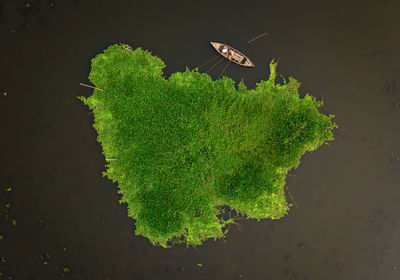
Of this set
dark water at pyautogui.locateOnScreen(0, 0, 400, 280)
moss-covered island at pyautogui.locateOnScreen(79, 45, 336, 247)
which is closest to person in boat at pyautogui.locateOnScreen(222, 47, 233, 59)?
dark water at pyautogui.locateOnScreen(0, 0, 400, 280)

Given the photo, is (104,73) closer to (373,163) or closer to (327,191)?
(327,191)

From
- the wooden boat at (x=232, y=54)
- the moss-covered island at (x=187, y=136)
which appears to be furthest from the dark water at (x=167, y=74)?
the moss-covered island at (x=187, y=136)

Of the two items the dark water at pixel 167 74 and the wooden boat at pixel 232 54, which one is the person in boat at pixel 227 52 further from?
the dark water at pixel 167 74

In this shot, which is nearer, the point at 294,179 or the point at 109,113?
the point at 109,113

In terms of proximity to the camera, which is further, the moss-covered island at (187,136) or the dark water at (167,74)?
the dark water at (167,74)

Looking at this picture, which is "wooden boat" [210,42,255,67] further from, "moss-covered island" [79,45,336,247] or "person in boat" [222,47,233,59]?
"moss-covered island" [79,45,336,247]
